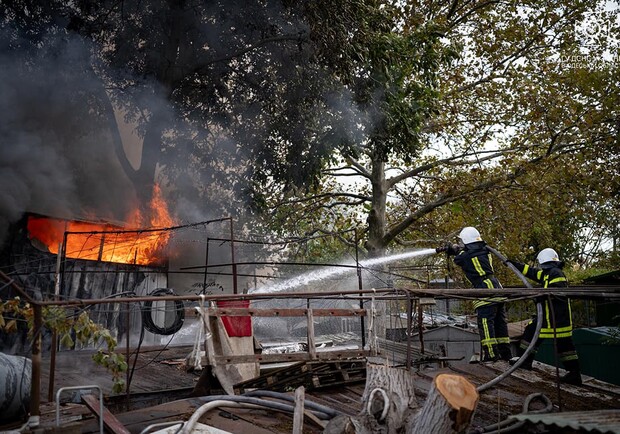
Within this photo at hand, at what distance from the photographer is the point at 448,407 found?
425 cm

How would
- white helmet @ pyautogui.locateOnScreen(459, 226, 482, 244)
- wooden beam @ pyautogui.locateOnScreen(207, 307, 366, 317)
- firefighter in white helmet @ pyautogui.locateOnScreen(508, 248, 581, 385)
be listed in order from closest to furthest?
wooden beam @ pyautogui.locateOnScreen(207, 307, 366, 317) → firefighter in white helmet @ pyautogui.locateOnScreen(508, 248, 581, 385) → white helmet @ pyautogui.locateOnScreen(459, 226, 482, 244)

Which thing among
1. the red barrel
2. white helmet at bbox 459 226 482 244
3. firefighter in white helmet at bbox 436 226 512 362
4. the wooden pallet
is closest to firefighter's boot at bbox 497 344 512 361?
firefighter in white helmet at bbox 436 226 512 362

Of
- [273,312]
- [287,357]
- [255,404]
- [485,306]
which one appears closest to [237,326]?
[273,312]

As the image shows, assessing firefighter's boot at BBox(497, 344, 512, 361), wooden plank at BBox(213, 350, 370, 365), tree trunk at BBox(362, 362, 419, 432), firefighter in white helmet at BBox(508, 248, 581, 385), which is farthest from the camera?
firefighter's boot at BBox(497, 344, 512, 361)

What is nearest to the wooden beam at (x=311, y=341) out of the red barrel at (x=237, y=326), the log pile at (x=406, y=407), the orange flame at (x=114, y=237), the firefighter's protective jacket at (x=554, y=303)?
the red barrel at (x=237, y=326)

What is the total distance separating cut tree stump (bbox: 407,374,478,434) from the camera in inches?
167

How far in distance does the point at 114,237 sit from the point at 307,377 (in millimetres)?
10741

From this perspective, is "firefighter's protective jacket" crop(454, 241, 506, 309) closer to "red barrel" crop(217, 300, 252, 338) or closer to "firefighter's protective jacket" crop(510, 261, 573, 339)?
"firefighter's protective jacket" crop(510, 261, 573, 339)

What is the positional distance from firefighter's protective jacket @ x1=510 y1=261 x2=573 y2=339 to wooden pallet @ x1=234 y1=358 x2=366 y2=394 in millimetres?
2921

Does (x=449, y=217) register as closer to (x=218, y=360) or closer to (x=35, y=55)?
(x=35, y=55)

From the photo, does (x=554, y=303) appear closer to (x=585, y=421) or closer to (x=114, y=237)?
(x=585, y=421)

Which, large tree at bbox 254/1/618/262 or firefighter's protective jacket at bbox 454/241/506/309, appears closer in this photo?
firefighter's protective jacket at bbox 454/241/506/309

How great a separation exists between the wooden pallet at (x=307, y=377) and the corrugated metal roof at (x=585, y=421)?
2943 mm

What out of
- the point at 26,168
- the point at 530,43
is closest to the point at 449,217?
the point at 530,43
